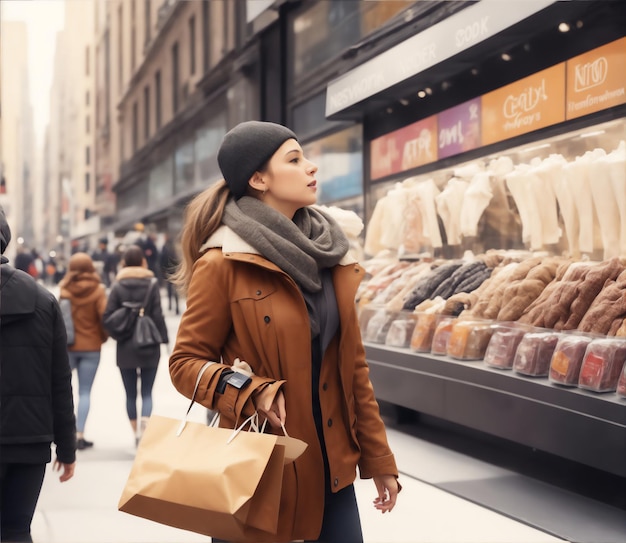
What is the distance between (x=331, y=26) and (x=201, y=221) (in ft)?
30.9

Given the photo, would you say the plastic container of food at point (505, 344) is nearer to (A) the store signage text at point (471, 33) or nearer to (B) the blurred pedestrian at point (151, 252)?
(A) the store signage text at point (471, 33)

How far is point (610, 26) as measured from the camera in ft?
20.7

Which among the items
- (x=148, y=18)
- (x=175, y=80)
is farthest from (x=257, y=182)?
(x=148, y=18)

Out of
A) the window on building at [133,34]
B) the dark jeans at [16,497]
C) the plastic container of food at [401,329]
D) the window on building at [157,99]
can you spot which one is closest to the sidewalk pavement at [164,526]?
the plastic container of food at [401,329]

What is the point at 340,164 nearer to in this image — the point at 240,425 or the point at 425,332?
the point at 425,332

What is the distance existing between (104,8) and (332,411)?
23001 millimetres

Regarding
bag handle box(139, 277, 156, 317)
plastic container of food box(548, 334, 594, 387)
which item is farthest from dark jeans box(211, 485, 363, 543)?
bag handle box(139, 277, 156, 317)

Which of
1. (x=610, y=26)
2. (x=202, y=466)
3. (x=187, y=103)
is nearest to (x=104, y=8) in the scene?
(x=187, y=103)

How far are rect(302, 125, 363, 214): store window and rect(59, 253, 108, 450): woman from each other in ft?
12.8

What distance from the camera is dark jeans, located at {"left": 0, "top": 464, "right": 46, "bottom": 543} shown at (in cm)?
315

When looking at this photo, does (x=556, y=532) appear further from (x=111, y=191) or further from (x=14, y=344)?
(x=111, y=191)

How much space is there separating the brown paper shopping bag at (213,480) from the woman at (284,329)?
0.37ft

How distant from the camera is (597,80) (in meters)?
6.49

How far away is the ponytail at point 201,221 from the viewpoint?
2693 millimetres
